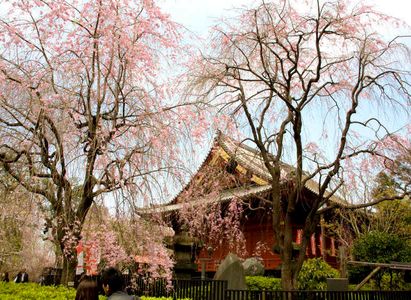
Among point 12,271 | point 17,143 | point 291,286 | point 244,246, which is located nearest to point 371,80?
point 291,286

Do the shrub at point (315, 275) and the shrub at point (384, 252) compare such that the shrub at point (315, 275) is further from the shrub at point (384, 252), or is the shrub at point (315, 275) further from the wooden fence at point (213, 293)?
the wooden fence at point (213, 293)

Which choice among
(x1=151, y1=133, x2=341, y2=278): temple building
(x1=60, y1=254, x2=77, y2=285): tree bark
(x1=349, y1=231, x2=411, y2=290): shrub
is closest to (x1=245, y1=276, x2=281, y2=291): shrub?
(x1=151, y1=133, x2=341, y2=278): temple building

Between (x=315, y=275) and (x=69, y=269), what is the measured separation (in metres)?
9.13

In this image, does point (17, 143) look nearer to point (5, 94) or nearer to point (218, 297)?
point (5, 94)

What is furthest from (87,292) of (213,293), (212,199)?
(212,199)

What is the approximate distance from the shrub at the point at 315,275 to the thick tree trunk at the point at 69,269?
8642mm

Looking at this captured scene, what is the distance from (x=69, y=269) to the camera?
23.4ft

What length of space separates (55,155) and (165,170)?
5.06 feet

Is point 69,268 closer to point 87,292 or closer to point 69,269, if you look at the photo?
point 69,269

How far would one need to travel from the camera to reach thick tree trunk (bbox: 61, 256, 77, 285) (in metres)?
7.01

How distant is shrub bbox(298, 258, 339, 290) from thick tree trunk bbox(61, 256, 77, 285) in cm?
864

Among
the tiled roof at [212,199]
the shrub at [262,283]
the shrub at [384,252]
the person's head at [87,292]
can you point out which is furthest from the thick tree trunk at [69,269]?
the shrub at [384,252]

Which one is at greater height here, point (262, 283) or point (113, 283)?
point (113, 283)

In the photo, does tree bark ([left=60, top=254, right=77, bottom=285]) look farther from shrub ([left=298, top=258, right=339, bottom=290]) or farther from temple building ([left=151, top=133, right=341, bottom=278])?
shrub ([left=298, top=258, right=339, bottom=290])
